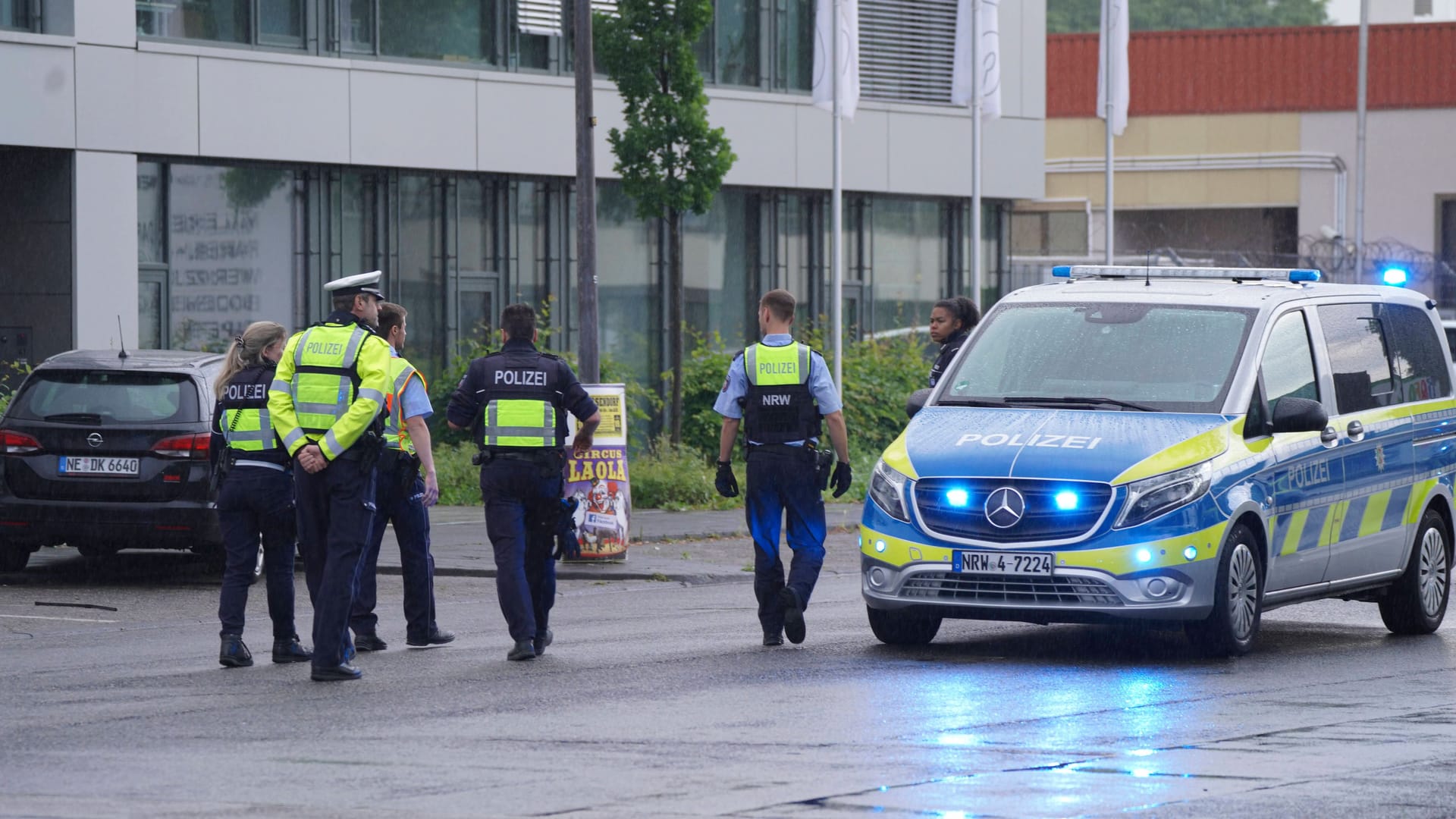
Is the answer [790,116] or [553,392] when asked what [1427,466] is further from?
[790,116]

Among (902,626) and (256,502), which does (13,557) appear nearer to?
(256,502)

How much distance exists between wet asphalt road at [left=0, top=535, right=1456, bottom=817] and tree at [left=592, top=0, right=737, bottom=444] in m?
11.3

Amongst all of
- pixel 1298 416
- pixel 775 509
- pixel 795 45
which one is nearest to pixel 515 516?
pixel 775 509

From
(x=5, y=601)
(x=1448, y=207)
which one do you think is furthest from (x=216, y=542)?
(x=1448, y=207)

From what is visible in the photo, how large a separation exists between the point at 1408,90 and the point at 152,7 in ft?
131

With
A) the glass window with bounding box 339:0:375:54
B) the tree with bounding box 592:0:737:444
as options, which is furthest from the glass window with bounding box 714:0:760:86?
the tree with bounding box 592:0:737:444

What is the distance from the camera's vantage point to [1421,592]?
12844 mm

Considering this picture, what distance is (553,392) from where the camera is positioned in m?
11.4

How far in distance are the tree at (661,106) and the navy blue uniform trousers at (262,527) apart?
518 inches

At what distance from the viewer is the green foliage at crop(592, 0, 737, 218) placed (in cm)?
2409

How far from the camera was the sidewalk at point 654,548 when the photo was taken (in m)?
16.8

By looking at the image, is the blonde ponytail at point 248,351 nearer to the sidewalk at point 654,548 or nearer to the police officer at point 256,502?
the police officer at point 256,502

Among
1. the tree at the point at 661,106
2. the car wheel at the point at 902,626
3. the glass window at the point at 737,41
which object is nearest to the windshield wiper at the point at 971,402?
the car wheel at the point at 902,626

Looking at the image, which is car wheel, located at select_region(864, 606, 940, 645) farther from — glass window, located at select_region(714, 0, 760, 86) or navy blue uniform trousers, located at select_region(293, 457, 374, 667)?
glass window, located at select_region(714, 0, 760, 86)
